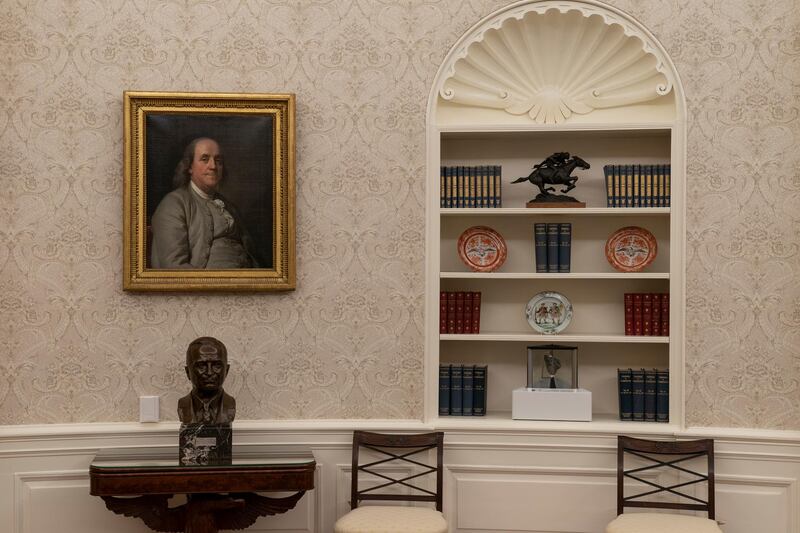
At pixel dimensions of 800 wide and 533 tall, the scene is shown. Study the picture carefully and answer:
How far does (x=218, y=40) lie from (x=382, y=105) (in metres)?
0.85

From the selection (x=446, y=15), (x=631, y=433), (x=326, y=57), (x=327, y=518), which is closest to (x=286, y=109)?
(x=326, y=57)

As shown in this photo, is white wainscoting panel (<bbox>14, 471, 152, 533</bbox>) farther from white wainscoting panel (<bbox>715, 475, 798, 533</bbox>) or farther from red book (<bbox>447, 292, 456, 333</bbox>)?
white wainscoting panel (<bbox>715, 475, 798, 533</bbox>)

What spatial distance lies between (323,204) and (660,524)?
211cm

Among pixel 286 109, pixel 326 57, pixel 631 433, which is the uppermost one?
pixel 326 57

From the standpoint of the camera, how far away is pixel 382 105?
13.3 feet

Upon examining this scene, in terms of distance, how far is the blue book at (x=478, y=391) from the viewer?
4.17 metres

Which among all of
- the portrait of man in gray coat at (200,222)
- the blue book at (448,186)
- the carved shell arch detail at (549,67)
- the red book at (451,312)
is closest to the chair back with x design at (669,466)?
the red book at (451,312)

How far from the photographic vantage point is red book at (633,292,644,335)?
4125 mm

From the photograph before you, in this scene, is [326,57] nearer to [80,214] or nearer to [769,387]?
[80,214]

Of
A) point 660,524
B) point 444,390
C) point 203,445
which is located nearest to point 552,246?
point 444,390

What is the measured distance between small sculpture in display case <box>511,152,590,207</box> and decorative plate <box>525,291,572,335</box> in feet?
1.54

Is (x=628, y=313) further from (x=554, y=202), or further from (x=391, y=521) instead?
(x=391, y=521)

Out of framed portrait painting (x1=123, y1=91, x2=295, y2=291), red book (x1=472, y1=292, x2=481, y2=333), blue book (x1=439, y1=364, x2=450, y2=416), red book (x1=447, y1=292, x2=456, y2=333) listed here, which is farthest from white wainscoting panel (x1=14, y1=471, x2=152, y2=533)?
red book (x1=472, y1=292, x2=481, y2=333)

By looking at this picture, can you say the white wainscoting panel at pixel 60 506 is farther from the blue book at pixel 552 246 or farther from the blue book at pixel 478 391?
the blue book at pixel 552 246
